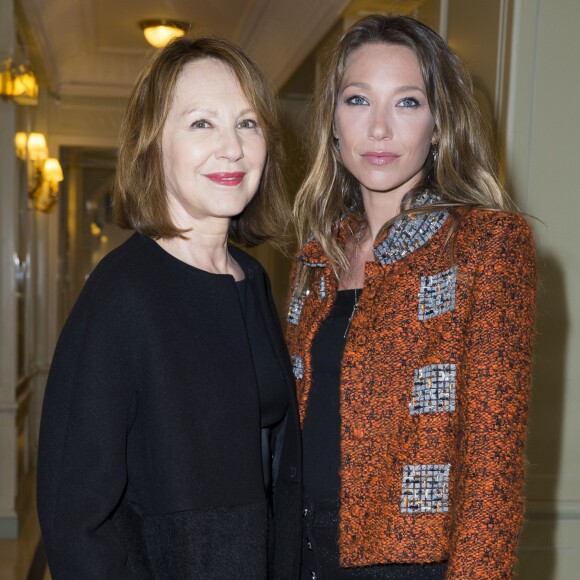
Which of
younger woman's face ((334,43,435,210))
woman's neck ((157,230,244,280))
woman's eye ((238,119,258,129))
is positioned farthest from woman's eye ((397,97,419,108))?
woman's neck ((157,230,244,280))

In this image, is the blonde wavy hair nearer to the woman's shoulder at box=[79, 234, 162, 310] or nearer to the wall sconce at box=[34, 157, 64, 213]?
the woman's shoulder at box=[79, 234, 162, 310]

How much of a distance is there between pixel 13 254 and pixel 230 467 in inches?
161

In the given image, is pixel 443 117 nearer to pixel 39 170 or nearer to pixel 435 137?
pixel 435 137

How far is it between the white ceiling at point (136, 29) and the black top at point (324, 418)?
10.9 ft

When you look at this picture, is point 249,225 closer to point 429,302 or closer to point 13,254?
point 429,302

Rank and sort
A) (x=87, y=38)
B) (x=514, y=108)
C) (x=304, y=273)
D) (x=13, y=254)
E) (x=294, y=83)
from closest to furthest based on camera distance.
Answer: (x=304, y=273) < (x=514, y=108) < (x=13, y=254) < (x=294, y=83) < (x=87, y=38)

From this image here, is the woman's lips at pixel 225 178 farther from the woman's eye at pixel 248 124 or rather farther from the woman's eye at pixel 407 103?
the woman's eye at pixel 407 103

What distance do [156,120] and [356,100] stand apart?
1.59ft

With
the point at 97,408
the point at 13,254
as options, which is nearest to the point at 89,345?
the point at 97,408

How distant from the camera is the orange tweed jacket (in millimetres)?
1319

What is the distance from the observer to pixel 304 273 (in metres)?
1.89

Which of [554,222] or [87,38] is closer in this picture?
[554,222]

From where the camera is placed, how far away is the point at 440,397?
4.57 ft

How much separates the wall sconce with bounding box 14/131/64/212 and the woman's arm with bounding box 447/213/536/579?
4.79 metres
